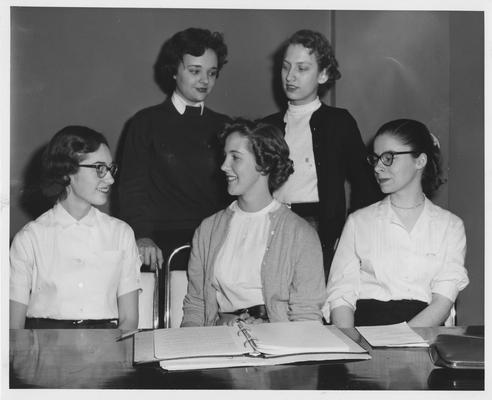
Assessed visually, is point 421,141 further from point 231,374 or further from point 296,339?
point 231,374

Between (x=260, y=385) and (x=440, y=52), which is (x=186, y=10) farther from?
(x=260, y=385)

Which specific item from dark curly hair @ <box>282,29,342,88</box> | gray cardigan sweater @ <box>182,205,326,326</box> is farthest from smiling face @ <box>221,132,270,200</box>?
dark curly hair @ <box>282,29,342,88</box>

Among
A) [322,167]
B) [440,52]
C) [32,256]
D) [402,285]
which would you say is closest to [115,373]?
[32,256]

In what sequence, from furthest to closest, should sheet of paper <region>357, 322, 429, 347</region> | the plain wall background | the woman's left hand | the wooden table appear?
the plain wall background
the woman's left hand
sheet of paper <region>357, 322, 429, 347</region>
the wooden table

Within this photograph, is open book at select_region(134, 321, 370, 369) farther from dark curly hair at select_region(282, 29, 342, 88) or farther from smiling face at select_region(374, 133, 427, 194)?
dark curly hair at select_region(282, 29, 342, 88)

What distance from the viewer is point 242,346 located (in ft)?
4.36

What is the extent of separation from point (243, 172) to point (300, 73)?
0.55 metres

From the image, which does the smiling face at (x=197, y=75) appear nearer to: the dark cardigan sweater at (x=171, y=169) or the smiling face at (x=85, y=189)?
the dark cardigan sweater at (x=171, y=169)

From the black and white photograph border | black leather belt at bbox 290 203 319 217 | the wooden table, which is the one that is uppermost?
the black and white photograph border

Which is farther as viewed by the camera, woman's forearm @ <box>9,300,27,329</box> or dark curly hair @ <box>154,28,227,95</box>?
dark curly hair @ <box>154,28,227,95</box>

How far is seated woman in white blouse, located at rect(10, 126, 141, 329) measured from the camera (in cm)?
212

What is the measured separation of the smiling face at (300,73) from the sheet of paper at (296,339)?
4.08 ft

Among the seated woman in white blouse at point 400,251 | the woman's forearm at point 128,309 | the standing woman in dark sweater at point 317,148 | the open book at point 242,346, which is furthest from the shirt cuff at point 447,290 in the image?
the woman's forearm at point 128,309

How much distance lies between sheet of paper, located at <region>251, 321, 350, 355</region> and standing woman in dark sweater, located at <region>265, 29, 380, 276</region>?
106 cm
